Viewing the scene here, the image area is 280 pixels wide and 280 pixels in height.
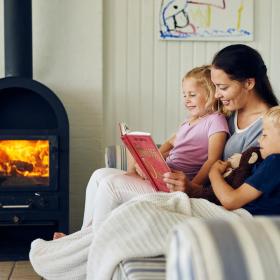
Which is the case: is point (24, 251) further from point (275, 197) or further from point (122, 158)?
point (275, 197)

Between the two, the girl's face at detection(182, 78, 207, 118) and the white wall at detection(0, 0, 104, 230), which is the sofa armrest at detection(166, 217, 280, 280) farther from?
the white wall at detection(0, 0, 104, 230)

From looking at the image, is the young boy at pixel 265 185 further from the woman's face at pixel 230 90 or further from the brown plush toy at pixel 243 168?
the woman's face at pixel 230 90

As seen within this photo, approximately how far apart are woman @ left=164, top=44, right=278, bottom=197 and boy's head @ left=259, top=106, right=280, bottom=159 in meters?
0.34

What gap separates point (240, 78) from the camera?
2.19 m

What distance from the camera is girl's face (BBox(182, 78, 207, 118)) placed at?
247cm

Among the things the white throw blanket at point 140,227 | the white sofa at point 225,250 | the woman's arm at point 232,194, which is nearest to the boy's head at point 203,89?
the woman's arm at point 232,194

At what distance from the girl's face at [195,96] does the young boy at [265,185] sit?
2.28 ft

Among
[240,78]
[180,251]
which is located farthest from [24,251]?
[180,251]

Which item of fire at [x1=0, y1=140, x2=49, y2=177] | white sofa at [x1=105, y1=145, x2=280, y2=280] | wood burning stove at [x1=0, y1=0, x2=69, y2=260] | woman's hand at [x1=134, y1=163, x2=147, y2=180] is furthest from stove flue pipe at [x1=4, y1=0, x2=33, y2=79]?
white sofa at [x1=105, y1=145, x2=280, y2=280]

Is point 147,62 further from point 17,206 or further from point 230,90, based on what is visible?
point 230,90

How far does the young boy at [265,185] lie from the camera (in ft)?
5.53

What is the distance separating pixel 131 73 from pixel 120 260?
231 cm

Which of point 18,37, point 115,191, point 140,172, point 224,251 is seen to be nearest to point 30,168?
point 18,37

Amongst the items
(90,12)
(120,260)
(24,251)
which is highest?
(90,12)
